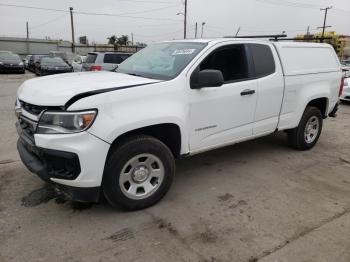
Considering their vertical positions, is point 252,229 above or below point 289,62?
below

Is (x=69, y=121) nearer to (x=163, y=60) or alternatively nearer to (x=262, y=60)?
(x=163, y=60)

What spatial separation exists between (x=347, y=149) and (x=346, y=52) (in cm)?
2983

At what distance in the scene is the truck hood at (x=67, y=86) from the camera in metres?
3.07

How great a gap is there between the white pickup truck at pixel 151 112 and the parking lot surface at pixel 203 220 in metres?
0.34

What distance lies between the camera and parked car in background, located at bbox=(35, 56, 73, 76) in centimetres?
1961

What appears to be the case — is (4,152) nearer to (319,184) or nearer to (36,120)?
(36,120)

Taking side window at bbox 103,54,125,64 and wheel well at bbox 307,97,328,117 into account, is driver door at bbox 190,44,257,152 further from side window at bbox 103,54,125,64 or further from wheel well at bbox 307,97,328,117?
side window at bbox 103,54,125,64

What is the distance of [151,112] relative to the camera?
11.0ft

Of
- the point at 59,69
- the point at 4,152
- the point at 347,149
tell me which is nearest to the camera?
the point at 4,152

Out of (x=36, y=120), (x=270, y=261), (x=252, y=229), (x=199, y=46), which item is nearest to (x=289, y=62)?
(x=199, y=46)

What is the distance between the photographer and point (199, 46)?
4082 mm

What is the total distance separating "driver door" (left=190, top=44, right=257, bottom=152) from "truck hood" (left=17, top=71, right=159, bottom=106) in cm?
69

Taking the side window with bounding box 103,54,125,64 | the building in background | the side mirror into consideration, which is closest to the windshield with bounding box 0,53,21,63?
the side window with bounding box 103,54,125,64

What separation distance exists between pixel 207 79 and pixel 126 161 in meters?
1.25
